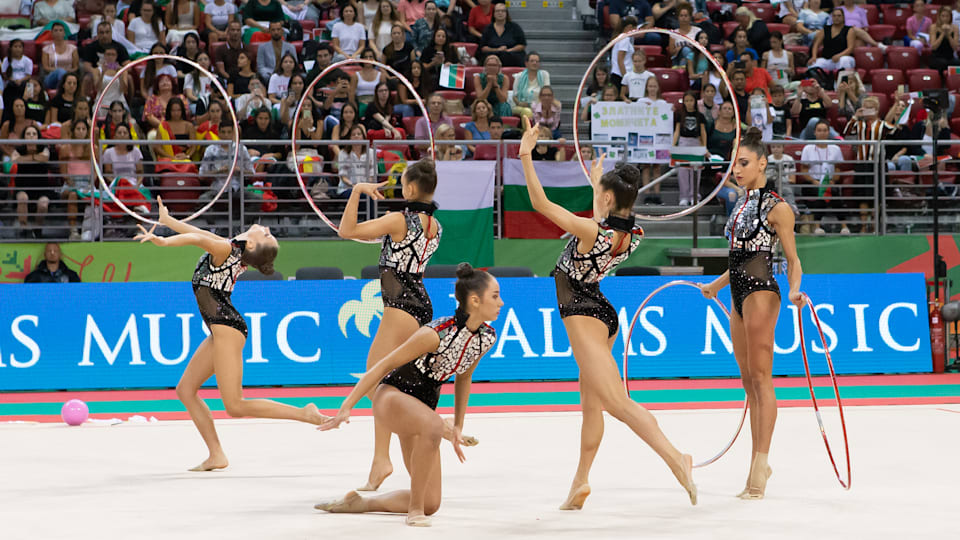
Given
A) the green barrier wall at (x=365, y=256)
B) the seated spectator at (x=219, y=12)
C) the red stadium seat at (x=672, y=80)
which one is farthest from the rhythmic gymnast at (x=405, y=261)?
the seated spectator at (x=219, y=12)

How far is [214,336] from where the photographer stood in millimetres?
6266

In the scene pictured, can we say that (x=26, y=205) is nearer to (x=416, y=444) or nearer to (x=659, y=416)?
(x=659, y=416)

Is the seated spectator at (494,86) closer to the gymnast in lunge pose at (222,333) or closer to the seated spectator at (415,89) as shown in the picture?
the seated spectator at (415,89)

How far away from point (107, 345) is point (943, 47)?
40.4ft

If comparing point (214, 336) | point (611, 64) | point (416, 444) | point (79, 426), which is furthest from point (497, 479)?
point (611, 64)

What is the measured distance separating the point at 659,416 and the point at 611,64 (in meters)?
7.16

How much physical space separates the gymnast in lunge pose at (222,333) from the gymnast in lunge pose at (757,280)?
2.56m

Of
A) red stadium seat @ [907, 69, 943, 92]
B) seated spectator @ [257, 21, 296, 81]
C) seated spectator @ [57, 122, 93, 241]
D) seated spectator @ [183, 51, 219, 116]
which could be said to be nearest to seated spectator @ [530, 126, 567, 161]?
seated spectator @ [257, 21, 296, 81]

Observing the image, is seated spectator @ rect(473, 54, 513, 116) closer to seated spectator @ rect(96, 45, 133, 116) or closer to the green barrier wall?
the green barrier wall

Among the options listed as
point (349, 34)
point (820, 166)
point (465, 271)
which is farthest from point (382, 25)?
point (465, 271)

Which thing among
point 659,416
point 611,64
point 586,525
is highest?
point 611,64

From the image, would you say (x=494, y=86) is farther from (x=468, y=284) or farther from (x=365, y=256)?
(x=468, y=284)

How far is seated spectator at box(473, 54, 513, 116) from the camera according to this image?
1358 cm

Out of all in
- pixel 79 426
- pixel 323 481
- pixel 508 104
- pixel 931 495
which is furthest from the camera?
pixel 508 104
